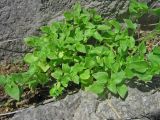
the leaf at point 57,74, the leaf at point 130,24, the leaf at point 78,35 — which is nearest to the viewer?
the leaf at point 57,74

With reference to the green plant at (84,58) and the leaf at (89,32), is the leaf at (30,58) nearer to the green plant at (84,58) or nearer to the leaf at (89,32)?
the green plant at (84,58)

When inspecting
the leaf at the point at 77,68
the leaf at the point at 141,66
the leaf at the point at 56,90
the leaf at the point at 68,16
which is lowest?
the leaf at the point at 56,90

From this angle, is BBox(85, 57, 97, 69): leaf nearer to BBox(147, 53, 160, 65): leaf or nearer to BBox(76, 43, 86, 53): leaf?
BBox(76, 43, 86, 53): leaf

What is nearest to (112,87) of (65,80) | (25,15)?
(65,80)

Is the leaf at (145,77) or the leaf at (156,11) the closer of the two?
the leaf at (145,77)

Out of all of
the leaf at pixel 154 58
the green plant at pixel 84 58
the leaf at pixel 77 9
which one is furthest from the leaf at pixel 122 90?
the leaf at pixel 77 9

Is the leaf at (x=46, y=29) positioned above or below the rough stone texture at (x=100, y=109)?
above

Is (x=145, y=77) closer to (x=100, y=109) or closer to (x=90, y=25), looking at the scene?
(x=100, y=109)

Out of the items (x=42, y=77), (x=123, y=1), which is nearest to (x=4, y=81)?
(x=42, y=77)

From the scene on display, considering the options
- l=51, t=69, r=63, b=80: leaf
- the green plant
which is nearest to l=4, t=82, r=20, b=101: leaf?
the green plant
